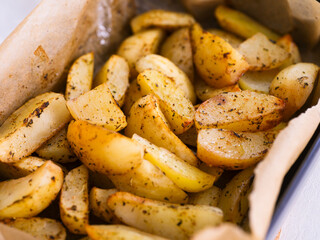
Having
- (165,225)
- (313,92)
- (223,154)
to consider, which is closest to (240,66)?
(313,92)

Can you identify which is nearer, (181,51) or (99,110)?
(99,110)

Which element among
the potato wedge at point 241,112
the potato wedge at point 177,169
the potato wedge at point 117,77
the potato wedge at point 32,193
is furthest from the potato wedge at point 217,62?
the potato wedge at point 32,193

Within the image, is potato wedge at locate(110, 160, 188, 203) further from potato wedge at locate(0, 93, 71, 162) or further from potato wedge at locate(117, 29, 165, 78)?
potato wedge at locate(117, 29, 165, 78)

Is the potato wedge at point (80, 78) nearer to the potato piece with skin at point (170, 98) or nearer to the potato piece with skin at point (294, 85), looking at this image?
the potato piece with skin at point (170, 98)

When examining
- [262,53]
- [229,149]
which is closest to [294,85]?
[262,53]

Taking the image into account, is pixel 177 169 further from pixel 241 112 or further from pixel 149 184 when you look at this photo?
pixel 241 112
